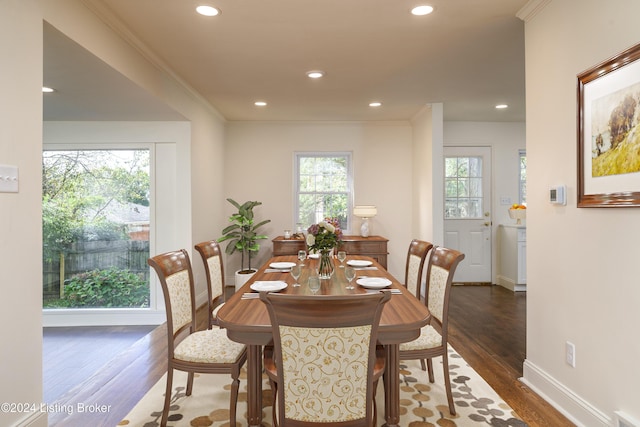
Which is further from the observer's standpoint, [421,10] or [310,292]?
[421,10]

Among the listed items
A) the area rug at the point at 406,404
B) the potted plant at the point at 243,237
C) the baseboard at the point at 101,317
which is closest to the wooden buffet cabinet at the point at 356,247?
the potted plant at the point at 243,237

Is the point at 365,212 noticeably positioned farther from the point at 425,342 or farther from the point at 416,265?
the point at 425,342

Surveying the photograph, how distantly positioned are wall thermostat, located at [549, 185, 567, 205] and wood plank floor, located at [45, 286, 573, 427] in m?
1.22

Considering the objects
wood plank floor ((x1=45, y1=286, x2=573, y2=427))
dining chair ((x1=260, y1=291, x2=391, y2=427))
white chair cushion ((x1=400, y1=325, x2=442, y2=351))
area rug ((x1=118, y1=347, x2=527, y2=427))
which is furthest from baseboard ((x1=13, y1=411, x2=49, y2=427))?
white chair cushion ((x1=400, y1=325, x2=442, y2=351))

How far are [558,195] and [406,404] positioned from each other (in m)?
1.52

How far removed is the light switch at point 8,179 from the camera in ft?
5.73

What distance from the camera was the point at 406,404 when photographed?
90.9 inches

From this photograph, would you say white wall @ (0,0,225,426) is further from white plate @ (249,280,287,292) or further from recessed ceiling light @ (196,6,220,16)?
white plate @ (249,280,287,292)

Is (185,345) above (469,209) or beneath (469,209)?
beneath

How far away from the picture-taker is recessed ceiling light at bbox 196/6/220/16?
2.49m

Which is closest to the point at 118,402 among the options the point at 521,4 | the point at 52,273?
the point at 52,273

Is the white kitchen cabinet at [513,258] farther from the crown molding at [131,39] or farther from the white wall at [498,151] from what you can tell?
the crown molding at [131,39]

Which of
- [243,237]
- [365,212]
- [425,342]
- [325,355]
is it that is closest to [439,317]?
[425,342]

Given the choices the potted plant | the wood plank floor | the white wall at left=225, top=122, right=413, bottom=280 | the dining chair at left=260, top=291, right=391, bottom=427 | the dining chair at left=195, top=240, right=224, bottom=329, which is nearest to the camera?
the dining chair at left=260, top=291, right=391, bottom=427
